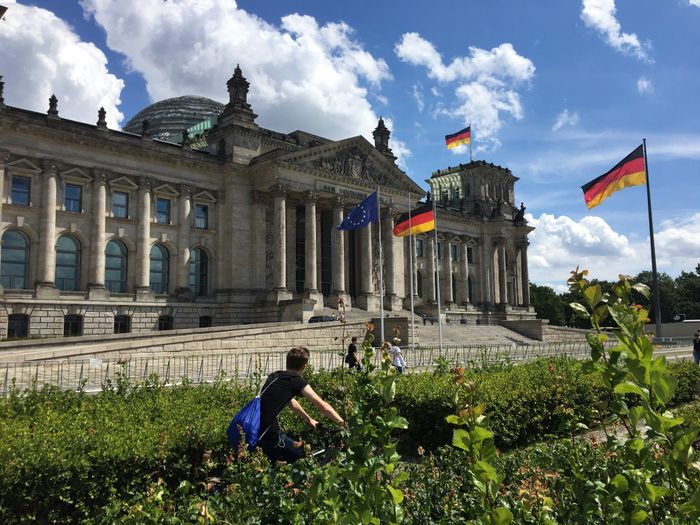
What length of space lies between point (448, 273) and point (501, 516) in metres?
69.4

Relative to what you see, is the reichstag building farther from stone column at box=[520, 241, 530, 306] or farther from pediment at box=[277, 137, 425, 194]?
stone column at box=[520, 241, 530, 306]

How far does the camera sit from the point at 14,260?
38.6 meters

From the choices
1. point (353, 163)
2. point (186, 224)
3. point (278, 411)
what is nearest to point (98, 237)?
point (186, 224)

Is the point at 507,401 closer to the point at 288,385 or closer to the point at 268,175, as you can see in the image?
the point at 288,385

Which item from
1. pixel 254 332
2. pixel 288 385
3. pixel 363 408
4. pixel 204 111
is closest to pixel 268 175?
pixel 254 332

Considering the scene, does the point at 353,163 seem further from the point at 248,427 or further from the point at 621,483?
the point at 621,483

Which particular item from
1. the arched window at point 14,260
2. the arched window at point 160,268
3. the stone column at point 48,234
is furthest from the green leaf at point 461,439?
the arched window at point 160,268

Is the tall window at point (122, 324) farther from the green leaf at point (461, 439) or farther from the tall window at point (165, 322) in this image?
the green leaf at point (461, 439)

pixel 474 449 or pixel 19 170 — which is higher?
pixel 19 170

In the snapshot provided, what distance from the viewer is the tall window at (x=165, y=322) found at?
44438mm

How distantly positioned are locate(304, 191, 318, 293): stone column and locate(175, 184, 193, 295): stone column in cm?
1004

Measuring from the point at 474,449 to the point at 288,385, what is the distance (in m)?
4.42

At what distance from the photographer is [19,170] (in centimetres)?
3881

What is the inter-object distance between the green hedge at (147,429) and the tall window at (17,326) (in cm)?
2994
